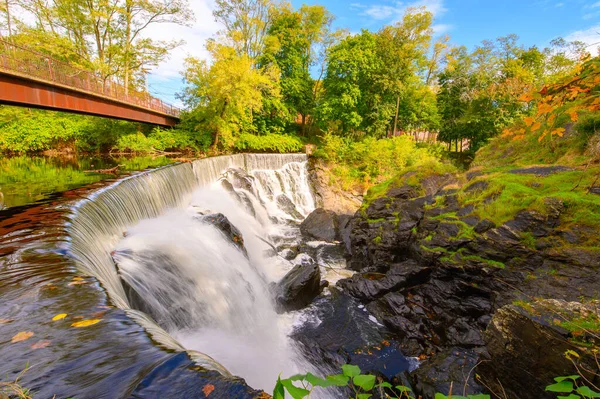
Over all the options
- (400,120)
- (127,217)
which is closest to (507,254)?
(127,217)

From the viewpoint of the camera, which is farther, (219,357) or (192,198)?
(192,198)

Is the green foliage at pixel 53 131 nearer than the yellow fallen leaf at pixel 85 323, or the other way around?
the yellow fallen leaf at pixel 85 323

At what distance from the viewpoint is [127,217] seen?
275 inches

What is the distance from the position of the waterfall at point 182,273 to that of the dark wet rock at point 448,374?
90.4 inches

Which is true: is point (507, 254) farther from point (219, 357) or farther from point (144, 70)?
point (144, 70)

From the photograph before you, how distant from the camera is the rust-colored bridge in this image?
9703 millimetres

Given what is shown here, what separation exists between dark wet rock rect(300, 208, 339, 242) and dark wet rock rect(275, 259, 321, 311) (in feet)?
16.5

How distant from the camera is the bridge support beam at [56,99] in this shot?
384 inches

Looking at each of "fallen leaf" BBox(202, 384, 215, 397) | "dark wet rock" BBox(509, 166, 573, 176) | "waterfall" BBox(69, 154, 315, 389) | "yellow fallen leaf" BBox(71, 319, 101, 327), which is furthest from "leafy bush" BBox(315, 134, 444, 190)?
"fallen leaf" BBox(202, 384, 215, 397)

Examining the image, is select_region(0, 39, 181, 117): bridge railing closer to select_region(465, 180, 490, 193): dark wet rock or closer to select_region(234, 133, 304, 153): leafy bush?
select_region(234, 133, 304, 153): leafy bush

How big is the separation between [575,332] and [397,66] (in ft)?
82.4

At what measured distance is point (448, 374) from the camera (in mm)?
4785

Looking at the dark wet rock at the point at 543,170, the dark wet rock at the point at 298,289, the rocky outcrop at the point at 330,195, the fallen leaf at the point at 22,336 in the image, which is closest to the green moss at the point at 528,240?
the dark wet rock at the point at 543,170

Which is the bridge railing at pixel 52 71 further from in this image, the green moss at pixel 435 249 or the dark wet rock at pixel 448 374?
the dark wet rock at pixel 448 374
